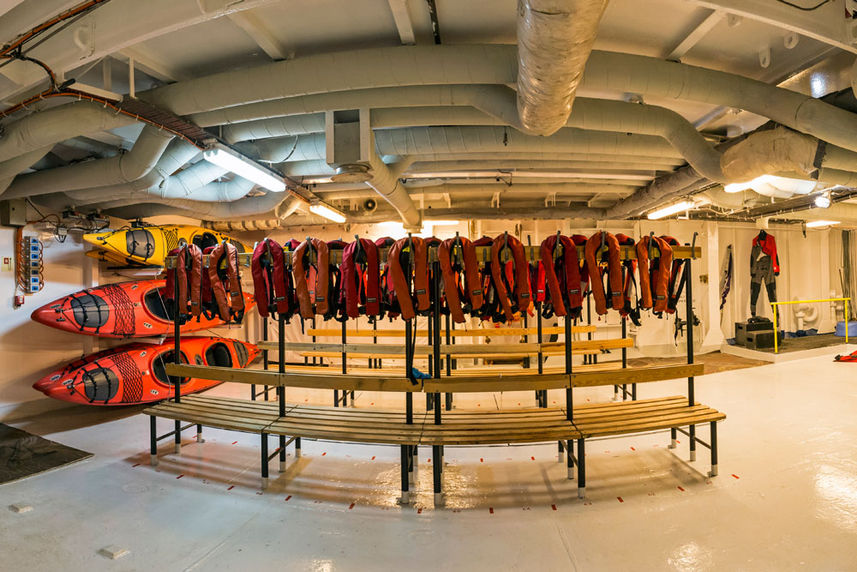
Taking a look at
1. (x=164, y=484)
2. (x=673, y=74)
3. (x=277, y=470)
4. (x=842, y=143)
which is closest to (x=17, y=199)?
(x=164, y=484)

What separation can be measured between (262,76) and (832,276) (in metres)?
15.1

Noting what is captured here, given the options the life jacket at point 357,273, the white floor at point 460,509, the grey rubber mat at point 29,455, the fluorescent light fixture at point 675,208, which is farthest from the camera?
the fluorescent light fixture at point 675,208

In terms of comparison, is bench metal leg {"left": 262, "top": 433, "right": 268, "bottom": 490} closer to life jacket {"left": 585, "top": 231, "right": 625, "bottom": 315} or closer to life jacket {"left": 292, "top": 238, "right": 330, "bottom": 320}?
life jacket {"left": 292, "top": 238, "right": 330, "bottom": 320}

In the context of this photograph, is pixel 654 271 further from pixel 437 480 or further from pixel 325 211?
pixel 325 211

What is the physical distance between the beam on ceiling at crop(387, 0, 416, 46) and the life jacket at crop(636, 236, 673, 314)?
2.48 meters

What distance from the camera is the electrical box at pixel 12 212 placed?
5.42m

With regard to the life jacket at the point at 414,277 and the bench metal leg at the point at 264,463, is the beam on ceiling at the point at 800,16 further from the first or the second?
the bench metal leg at the point at 264,463

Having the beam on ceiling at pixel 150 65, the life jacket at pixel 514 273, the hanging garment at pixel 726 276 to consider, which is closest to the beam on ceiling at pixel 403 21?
the life jacket at pixel 514 273

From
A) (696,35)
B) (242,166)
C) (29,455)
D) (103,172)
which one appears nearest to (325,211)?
(242,166)

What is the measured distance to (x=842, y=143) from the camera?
3.13m

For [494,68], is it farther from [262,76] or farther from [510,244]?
[262,76]

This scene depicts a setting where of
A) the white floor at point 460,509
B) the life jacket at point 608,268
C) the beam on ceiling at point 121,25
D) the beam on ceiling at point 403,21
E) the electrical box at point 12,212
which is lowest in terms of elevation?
the white floor at point 460,509

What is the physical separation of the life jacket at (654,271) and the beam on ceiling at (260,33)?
333 centimetres

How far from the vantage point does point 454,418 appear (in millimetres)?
3406
